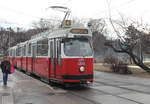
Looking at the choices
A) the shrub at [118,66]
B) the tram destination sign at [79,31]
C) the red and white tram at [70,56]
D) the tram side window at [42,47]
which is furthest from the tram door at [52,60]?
the shrub at [118,66]

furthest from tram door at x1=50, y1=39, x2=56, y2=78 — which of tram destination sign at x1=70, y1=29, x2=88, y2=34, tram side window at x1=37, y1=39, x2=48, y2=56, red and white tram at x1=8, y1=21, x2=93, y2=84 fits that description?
tram destination sign at x1=70, y1=29, x2=88, y2=34

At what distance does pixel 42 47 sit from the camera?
16.0m

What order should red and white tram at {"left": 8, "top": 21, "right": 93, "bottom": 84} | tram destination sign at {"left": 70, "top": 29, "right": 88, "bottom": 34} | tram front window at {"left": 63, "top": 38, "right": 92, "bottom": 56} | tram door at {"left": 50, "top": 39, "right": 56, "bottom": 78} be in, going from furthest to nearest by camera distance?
1. tram door at {"left": 50, "top": 39, "right": 56, "bottom": 78}
2. tram destination sign at {"left": 70, "top": 29, "right": 88, "bottom": 34}
3. tram front window at {"left": 63, "top": 38, "right": 92, "bottom": 56}
4. red and white tram at {"left": 8, "top": 21, "right": 93, "bottom": 84}

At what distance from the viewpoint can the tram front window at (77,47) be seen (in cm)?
1282

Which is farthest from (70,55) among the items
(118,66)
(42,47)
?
(118,66)

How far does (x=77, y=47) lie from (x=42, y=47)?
381 cm

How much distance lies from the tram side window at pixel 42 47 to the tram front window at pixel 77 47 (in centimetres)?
245

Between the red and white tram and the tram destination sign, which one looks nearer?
the red and white tram

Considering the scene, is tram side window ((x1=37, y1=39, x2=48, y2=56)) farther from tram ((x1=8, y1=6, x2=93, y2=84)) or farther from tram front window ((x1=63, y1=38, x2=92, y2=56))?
tram front window ((x1=63, y1=38, x2=92, y2=56))

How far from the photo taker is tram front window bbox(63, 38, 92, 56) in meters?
12.8

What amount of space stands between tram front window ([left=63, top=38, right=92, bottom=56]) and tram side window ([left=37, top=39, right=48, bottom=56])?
2448 millimetres

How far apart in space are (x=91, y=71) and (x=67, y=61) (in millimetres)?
1471

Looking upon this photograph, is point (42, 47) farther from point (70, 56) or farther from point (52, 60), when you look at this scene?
point (70, 56)

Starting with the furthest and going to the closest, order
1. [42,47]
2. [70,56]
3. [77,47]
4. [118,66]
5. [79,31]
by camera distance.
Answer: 1. [118,66]
2. [42,47]
3. [79,31]
4. [77,47]
5. [70,56]
